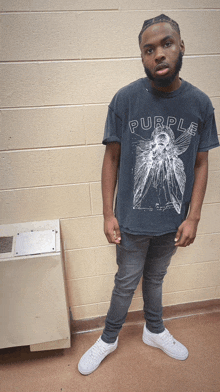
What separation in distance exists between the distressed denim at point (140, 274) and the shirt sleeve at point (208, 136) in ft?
1.33


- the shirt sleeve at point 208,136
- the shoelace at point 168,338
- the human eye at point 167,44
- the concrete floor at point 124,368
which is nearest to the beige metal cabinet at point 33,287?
the concrete floor at point 124,368

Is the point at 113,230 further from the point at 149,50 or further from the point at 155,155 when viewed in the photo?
the point at 149,50

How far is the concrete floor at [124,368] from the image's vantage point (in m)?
1.18

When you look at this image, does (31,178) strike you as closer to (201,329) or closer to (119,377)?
(119,377)

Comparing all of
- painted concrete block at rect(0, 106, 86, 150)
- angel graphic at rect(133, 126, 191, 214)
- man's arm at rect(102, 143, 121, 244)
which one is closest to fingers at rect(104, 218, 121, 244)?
man's arm at rect(102, 143, 121, 244)

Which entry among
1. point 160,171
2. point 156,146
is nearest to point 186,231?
point 160,171

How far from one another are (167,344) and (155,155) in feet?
A: 3.46

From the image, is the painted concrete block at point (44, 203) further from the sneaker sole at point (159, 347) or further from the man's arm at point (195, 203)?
the sneaker sole at point (159, 347)

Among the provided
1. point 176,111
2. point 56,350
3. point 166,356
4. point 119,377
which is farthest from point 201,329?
point 176,111

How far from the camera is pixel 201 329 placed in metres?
1.49

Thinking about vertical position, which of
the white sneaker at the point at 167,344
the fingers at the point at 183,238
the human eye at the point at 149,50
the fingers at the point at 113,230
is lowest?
A: the white sneaker at the point at 167,344

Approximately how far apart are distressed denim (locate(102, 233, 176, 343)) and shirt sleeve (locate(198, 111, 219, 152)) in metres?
0.41

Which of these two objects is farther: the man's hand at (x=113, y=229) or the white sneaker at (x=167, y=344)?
the white sneaker at (x=167, y=344)

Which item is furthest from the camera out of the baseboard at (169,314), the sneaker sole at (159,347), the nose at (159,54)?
the baseboard at (169,314)
